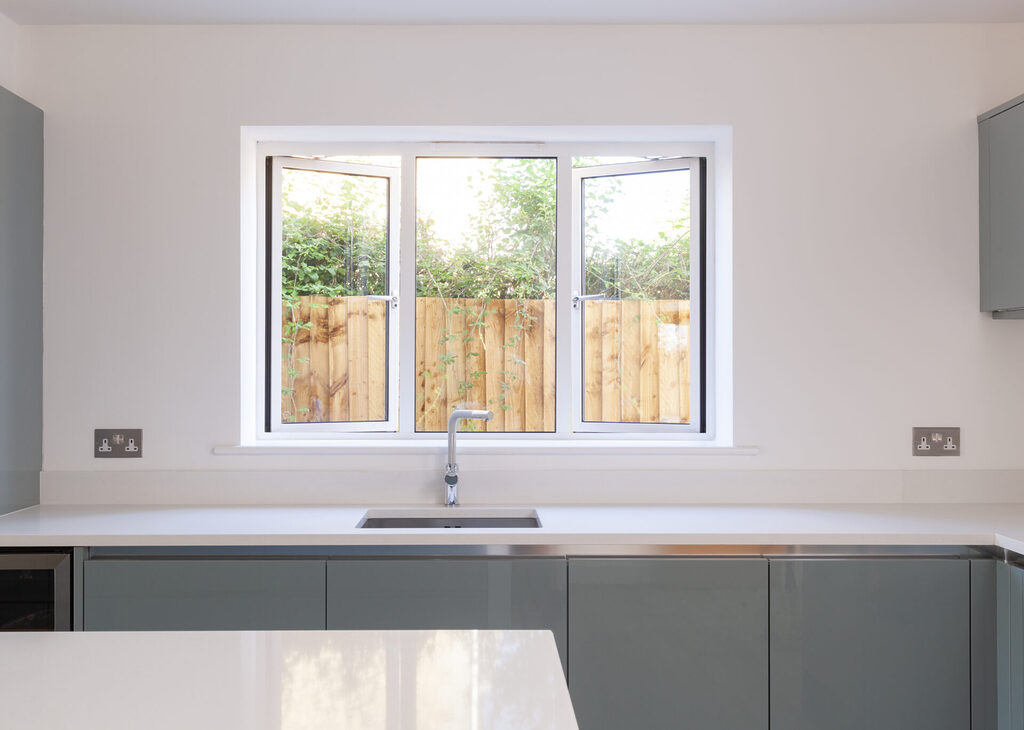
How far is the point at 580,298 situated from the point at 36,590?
6.24 feet

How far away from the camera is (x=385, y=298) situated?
9.10 ft

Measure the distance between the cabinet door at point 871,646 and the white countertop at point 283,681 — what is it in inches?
44.9

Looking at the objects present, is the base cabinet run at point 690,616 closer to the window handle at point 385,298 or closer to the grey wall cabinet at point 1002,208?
the grey wall cabinet at point 1002,208

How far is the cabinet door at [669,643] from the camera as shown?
6.41ft

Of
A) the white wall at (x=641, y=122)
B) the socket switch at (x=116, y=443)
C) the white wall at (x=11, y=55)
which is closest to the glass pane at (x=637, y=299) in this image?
the white wall at (x=641, y=122)

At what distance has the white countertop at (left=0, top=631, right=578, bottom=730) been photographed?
842 mm

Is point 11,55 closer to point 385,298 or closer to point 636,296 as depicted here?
point 385,298

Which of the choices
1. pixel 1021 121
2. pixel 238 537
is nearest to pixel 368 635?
pixel 238 537

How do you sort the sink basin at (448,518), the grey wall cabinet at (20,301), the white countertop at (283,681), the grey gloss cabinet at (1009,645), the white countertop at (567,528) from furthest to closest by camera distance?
1. the sink basin at (448,518)
2. the grey wall cabinet at (20,301)
3. the white countertop at (567,528)
4. the grey gloss cabinet at (1009,645)
5. the white countertop at (283,681)

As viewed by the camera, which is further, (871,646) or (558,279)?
(558,279)

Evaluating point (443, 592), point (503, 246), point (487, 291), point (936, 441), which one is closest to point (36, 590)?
point (443, 592)

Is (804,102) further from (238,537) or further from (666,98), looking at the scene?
(238,537)

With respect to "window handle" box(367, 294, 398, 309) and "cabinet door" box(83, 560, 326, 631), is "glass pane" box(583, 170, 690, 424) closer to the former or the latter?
"window handle" box(367, 294, 398, 309)

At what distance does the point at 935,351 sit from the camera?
2.49m
